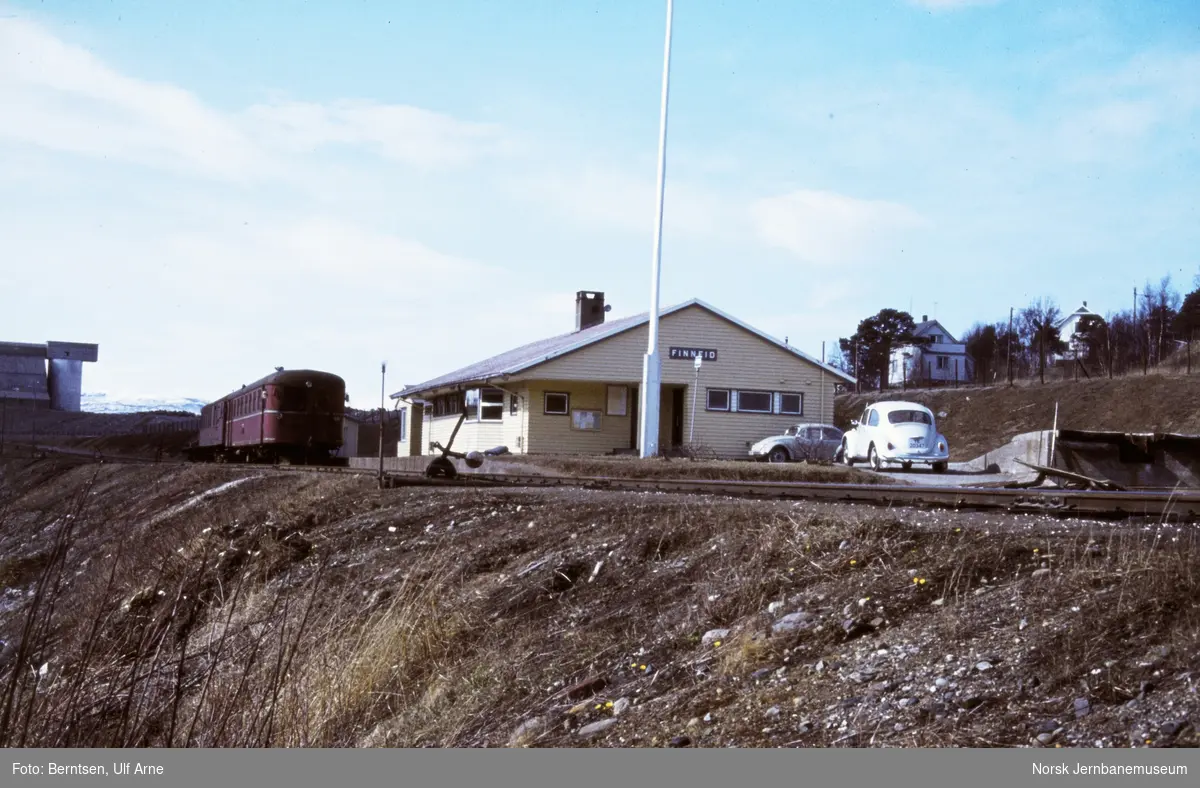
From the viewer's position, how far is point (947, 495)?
382 inches

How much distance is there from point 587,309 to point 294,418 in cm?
1555

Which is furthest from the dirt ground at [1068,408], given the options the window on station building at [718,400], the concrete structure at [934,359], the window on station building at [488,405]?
the concrete structure at [934,359]

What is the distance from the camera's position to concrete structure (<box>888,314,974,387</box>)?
75.7 meters

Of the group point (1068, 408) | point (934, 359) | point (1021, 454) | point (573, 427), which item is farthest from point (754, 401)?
point (934, 359)

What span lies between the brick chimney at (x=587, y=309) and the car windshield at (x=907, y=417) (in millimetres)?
16618

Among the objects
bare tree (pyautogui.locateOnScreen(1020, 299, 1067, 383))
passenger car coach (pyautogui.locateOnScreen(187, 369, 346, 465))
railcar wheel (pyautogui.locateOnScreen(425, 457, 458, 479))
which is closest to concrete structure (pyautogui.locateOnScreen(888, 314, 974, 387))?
bare tree (pyautogui.locateOnScreen(1020, 299, 1067, 383))

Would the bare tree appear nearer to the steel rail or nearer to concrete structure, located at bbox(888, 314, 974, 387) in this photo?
concrete structure, located at bbox(888, 314, 974, 387)

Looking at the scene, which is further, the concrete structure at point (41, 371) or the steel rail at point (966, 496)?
the concrete structure at point (41, 371)

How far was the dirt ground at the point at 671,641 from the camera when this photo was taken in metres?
4.30

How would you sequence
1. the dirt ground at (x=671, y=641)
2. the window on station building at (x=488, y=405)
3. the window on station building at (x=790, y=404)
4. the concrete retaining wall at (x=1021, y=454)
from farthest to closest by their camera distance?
the window on station building at (x=488, y=405)
the window on station building at (x=790, y=404)
the concrete retaining wall at (x=1021, y=454)
the dirt ground at (x=671, y=641)

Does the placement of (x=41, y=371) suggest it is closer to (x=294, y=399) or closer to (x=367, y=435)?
(x=367, y=435)

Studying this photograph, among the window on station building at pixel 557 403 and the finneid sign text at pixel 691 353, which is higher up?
the finneid sign text at pixel 691 353

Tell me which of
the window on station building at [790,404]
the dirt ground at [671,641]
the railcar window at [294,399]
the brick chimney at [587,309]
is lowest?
the dirt ground at [671,641]

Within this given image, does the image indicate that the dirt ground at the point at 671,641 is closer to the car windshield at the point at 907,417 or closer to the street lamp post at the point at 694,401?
the car windshield at the point at 907,417
